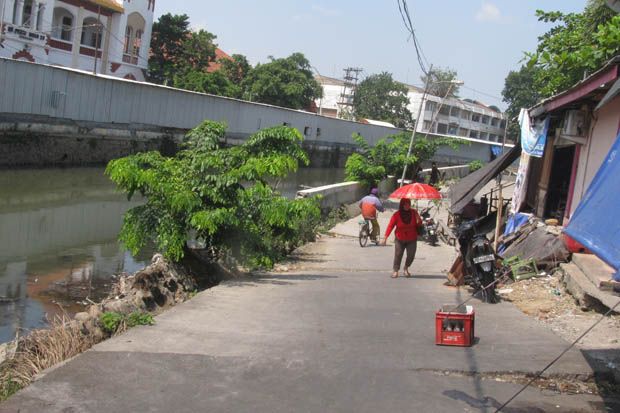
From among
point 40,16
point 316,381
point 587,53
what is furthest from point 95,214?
point 40,16

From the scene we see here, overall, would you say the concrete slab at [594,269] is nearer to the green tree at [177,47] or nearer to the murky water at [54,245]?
the murky water at [54,245]

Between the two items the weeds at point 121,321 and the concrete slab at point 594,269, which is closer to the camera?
the weeds at point 121,321

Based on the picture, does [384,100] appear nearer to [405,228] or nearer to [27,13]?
[27,13]

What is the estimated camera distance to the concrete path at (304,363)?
5.44m

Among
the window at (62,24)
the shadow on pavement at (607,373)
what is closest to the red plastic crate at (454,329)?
the shadow on pavement at (607,373)

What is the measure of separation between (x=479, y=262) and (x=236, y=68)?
57.3 m

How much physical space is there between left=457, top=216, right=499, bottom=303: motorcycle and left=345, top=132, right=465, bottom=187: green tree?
1589 centimetres

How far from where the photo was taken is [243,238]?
11.5 metres

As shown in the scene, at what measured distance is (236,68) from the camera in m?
65.1

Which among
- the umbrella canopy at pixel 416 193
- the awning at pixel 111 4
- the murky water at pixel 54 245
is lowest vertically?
the murky water at pixel 54 245

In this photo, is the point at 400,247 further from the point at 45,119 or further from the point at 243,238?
the point at 45,119

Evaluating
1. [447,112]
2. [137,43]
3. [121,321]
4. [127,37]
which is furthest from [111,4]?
[447,112]

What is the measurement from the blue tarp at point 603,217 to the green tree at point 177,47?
5222cm

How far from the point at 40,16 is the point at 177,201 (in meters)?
37.7
